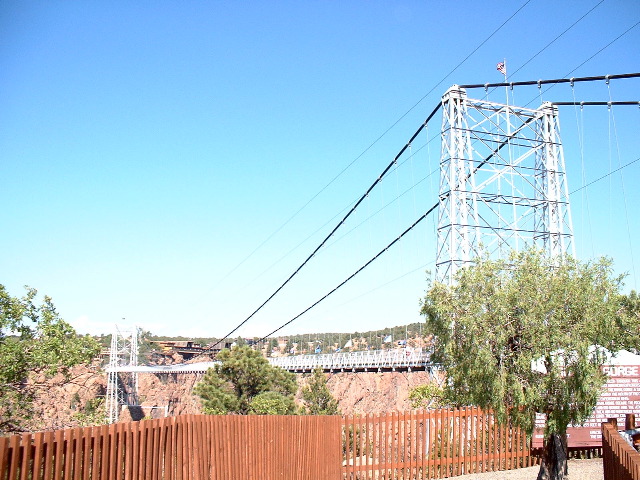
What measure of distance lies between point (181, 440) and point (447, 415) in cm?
738

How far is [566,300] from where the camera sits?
9.37 meters

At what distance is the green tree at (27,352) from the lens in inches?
379

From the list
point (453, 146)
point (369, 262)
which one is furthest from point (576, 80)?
point (369, 262)

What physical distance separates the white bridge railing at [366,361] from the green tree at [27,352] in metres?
20.9

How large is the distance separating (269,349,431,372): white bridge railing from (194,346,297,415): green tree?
11.8 ft

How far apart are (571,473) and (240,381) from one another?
19511 mm

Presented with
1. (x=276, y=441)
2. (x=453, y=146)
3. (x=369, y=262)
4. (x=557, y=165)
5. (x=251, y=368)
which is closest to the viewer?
(x=276, y=441)

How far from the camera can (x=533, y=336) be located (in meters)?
9.08

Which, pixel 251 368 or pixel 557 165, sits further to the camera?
pixel 251 368

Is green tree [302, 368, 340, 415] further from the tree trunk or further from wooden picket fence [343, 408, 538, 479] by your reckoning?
the tree trunk

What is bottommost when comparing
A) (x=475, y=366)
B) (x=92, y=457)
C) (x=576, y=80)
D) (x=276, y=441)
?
(x=276, y=441)

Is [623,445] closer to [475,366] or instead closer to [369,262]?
[475,366]

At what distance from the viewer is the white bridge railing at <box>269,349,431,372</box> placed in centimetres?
3677

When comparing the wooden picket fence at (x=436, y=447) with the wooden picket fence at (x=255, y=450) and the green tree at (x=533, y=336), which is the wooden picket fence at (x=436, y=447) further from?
the green tree at (x=533, y=336)
